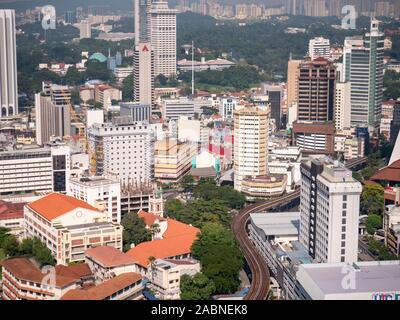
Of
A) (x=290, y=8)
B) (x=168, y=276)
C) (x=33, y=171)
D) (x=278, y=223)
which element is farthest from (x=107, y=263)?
(x=290, y=8)

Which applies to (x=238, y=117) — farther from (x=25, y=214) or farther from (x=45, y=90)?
(x=45, y=90)

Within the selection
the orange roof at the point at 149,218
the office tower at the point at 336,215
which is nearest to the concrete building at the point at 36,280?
the orange roof at the point at 149,218

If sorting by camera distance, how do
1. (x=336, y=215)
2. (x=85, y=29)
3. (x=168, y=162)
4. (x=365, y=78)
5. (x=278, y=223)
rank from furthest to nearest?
(x=85, y=29) → (x=365, y=78) → (x=168, y=162) → (x=278, y=223) → (x=336, y=215)

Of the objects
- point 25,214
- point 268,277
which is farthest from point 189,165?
point 268,277

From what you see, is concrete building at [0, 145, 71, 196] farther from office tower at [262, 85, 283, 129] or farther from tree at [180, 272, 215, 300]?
office tower at [262, 85, 283, 129]

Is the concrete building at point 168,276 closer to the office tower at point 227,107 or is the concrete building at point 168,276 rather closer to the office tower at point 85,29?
the office tower at point 227,107

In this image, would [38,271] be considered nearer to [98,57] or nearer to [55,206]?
[55,206]

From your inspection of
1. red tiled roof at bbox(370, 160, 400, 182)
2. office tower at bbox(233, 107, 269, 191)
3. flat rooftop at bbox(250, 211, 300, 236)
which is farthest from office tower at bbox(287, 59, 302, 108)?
flat rooftop at bbox(250, 211, 300, 236)
